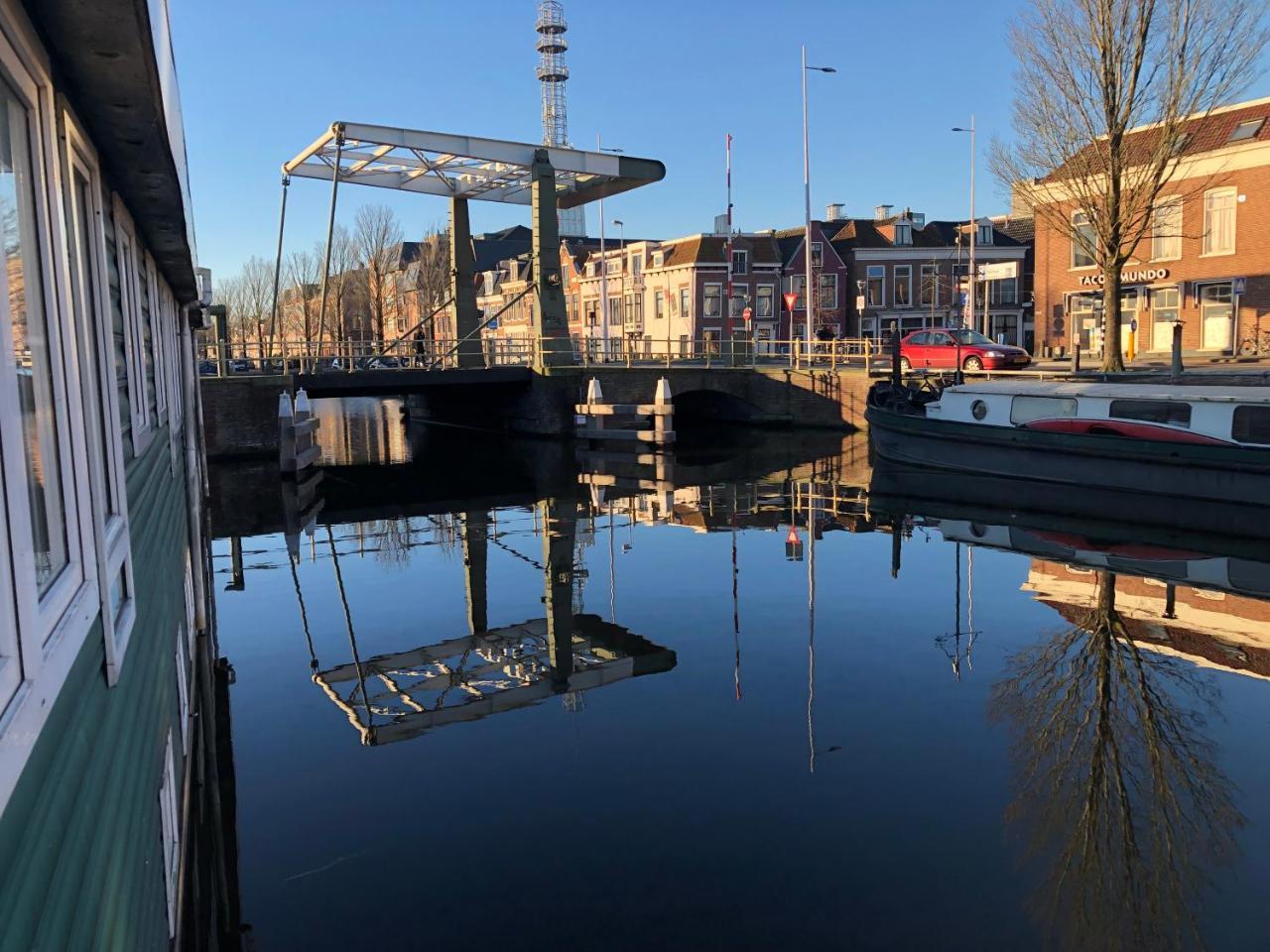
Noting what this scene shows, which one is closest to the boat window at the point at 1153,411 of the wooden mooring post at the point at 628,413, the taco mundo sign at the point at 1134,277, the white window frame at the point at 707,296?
the wooden mooring post at the point at 628,413

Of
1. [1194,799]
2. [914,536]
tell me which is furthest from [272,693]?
[914,536]

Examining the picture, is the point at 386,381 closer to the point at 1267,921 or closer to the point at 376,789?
the point at 376,789

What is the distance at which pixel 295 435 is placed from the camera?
19.2 meters

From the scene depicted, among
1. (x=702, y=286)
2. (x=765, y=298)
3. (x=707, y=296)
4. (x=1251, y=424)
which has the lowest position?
(x=1251, y=424)

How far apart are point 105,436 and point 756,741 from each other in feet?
13.9

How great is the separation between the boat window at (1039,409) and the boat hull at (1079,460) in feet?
1.26

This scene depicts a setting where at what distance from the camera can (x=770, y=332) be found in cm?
5550

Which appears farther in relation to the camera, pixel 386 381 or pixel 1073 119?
pixel 386 381

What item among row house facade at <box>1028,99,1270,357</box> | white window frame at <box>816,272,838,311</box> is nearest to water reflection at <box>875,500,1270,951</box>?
row house facade at <box>1028,99,1270,357</box>

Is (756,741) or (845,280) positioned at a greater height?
(845,280)

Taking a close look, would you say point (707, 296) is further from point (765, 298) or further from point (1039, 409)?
point (1039, 409)

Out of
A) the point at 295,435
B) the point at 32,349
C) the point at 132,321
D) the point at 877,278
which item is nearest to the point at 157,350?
the point at 132,321

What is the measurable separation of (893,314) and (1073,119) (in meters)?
31.8

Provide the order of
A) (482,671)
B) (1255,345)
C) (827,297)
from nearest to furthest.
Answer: (482,671) → (1255,345) → (827,297)
